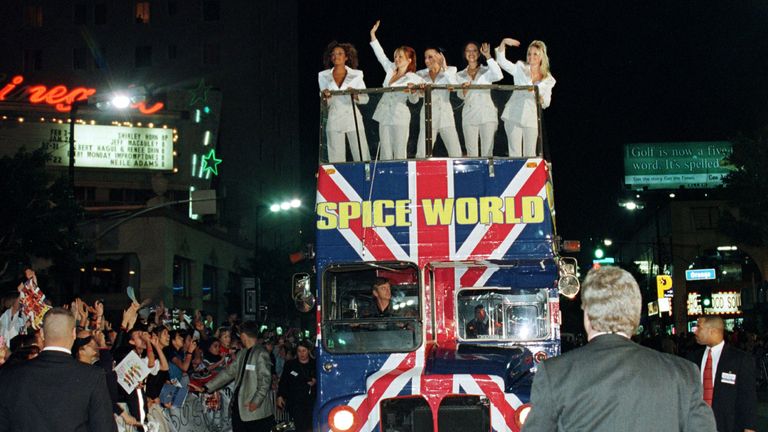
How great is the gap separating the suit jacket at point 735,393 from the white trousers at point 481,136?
3.63 metres

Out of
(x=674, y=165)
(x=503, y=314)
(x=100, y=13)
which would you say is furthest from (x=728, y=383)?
(x=100, y=13)

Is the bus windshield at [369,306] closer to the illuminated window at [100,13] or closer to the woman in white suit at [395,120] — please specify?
the woman in white suit at [395,120]

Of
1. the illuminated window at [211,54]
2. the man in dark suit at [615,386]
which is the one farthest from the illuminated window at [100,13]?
the man in dark suit at [615,386]

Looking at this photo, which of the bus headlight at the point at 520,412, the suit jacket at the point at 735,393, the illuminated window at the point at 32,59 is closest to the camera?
the bus headlight at the point at 520,412

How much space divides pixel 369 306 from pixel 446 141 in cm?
233

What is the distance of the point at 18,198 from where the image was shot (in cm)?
2466

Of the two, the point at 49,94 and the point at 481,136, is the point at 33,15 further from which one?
the point at 481,136

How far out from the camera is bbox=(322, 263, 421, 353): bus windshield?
9742 mm

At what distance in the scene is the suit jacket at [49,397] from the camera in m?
6.00

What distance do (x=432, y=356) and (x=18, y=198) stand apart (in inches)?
724

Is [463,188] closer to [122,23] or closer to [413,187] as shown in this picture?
[413,187]

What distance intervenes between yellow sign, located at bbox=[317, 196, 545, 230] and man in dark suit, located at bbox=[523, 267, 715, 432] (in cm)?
587

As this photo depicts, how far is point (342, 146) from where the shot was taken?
11.0 meters

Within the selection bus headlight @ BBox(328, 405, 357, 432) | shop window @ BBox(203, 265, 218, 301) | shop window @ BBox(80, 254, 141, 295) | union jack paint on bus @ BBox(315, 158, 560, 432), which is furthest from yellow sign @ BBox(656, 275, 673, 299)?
bus headlight @ BBox(328, 405, 357, 432)
